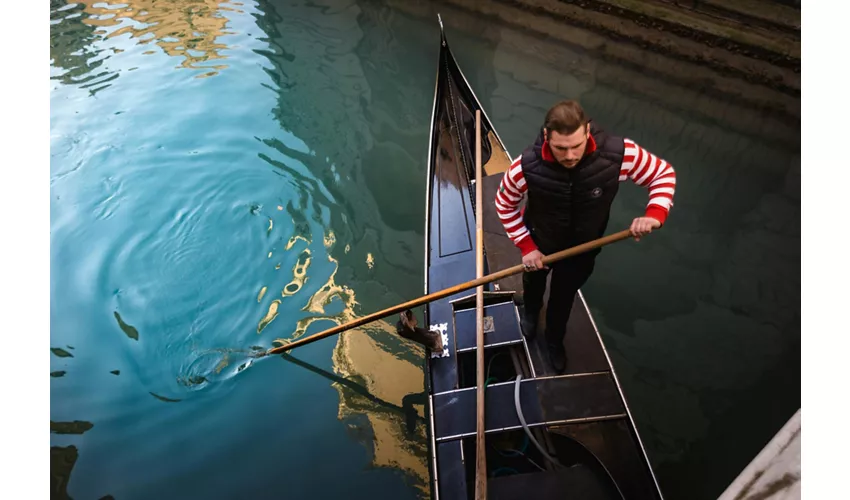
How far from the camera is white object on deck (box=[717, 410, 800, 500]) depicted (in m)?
1.14

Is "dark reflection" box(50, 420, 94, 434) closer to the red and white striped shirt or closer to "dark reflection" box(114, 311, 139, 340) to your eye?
"dark reflection" box(114, 311, 139, 340)

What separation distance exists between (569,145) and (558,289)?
38.1 inches

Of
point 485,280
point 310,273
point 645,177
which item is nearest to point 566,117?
point 645,177

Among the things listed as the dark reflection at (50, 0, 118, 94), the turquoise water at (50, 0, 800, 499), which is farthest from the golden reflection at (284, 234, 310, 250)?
the dark reflection at (50, 0, 118, 94)

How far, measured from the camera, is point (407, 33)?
7414 millimetres

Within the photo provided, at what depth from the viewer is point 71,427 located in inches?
131

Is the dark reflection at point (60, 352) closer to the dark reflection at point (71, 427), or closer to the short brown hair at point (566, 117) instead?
the dark reflection at point (71, 427)

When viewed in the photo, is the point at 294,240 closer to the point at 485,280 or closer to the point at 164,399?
the point at 164,399

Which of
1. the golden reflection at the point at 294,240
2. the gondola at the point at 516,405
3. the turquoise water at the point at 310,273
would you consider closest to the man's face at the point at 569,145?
the gondola at the point at 516,405

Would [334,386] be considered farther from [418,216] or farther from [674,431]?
[674,431]

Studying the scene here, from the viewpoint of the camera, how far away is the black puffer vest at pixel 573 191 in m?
2.07

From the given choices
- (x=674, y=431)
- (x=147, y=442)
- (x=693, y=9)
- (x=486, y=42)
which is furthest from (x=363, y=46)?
(x=674, y=431)

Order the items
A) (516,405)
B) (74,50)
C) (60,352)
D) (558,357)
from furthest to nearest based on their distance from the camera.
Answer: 1. (74,50)
2. (60,352)
3. (558,357)
4. (516,405)

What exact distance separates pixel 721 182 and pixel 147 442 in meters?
5.47
